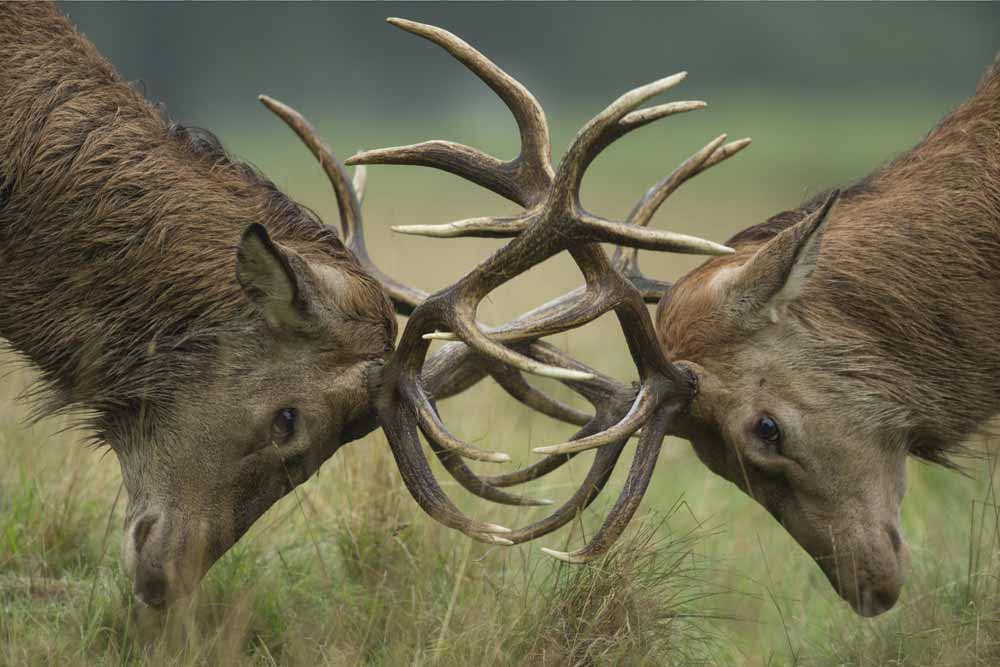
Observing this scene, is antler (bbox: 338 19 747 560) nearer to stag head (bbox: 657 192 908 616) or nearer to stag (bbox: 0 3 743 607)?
stag (bbox: 0 3 743 607)

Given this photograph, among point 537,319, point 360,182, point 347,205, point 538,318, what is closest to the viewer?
point 537,319

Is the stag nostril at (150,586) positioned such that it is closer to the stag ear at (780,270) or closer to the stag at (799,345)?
the stag at (799,345)

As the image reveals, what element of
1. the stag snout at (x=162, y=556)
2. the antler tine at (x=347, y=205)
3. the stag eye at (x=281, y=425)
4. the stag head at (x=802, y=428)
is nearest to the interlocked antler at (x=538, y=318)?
the stag head at (x=802, y=428)

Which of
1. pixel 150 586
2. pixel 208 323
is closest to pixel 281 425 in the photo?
pixel 208 323

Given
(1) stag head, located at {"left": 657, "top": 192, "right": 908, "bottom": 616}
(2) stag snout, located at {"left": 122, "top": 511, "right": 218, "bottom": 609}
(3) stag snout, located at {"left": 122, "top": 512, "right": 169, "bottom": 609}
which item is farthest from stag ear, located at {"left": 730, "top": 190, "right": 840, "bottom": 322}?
(3) stag snout, located at {"left": 122, "top": 512, "right": 169, "bottom": 609}

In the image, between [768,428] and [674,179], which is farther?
[674,179]

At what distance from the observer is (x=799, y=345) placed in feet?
15.9

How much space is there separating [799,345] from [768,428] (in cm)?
31

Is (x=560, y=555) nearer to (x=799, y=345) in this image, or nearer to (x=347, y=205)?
(x=799, y=345)

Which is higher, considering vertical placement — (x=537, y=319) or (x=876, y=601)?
(x=537, y=319)

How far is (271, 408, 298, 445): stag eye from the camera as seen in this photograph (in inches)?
186

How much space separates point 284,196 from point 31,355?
41.2 inches

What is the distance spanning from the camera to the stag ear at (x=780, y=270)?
4.54 m

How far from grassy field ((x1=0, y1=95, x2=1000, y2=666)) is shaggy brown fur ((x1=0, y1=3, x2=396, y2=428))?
0.61 metres
